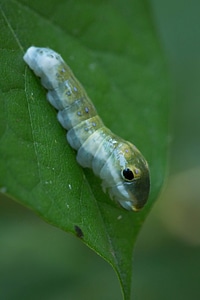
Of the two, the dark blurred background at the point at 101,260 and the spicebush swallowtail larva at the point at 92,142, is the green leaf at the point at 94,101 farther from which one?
the dark blurred background at the point at 101,260

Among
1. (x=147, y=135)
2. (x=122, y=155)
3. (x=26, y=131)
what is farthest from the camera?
(x=147, y=135)

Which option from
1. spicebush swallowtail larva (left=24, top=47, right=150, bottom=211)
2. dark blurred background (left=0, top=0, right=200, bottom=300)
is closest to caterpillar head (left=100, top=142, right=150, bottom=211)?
spicebush swallowtail larva (left=24, top=47, right=150, bottom=211)

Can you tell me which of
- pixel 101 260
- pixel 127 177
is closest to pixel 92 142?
pixel 127 177

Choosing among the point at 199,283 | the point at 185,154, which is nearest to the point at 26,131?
the point at 199,283

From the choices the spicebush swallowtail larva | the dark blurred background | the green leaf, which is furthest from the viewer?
the dark blurred background

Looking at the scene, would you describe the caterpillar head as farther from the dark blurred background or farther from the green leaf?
the dark blurred background

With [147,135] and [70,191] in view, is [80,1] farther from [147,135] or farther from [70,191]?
[70,191]
